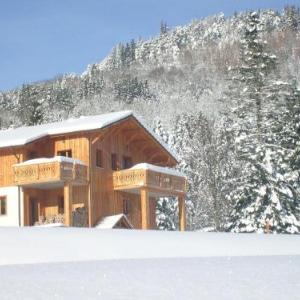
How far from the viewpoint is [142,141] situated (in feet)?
135

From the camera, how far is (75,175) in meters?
33.5

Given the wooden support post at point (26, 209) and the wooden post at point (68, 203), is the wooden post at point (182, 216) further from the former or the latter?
the wooden support post at point (26, 209)

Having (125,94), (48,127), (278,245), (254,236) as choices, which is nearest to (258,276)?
(278,245)

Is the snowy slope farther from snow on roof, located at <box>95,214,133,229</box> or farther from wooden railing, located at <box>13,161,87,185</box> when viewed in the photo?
snow on roof, located at <box>95,214,133,229</box>

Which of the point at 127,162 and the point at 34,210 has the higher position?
the point at 127,162

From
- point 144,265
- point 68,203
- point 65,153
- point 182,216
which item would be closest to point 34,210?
point 65,153

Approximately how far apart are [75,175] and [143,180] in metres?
3.76

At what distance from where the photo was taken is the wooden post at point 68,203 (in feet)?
107

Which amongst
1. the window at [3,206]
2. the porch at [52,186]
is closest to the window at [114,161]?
the porch at [52,186]

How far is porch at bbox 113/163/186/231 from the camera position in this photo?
35312mm

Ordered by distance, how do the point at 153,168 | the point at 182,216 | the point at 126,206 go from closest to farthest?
1. the point at 153,168
2. the point at 182,216
3. the point at 126,206

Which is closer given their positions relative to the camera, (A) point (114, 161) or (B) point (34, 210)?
(B) point (34, 210)

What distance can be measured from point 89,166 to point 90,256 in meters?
17.8

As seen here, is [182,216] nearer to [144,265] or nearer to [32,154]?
[32,154]
